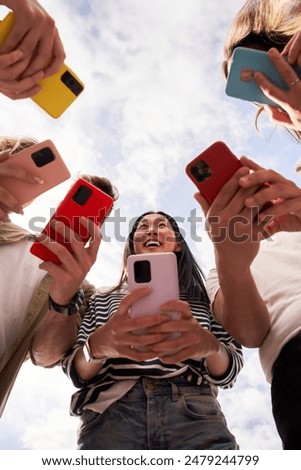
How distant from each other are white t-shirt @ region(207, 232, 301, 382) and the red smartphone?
2.08ft

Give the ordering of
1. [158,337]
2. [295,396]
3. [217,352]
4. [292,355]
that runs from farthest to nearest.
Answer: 1. [217,352]
2. [158,337]
3. [292,355]
4. [295,396]

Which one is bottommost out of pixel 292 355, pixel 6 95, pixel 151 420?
pixel 151 420

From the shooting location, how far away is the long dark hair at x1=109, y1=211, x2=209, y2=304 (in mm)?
2332

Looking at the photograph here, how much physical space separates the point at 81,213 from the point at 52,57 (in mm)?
677

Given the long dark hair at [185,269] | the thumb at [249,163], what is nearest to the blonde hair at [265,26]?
the thumb at [249,163]

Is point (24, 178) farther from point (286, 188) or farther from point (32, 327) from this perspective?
point (286, 188)

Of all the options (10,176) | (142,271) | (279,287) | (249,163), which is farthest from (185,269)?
(10,176)

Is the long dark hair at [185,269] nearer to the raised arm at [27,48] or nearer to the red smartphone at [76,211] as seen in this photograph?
the red smartphone at [76,211]

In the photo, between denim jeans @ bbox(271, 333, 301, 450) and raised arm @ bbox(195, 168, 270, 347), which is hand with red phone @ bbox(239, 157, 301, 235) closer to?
raised arm @ bbox(195, 168, 270, 347)

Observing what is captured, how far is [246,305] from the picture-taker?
5.75 ft

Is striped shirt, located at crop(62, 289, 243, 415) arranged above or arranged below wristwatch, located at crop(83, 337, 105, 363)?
below

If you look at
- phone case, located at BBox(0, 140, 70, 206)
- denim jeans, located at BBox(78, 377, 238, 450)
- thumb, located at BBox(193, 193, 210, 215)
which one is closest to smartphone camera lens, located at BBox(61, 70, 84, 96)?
phone case, located at BBox(0, 140, 70, 206)

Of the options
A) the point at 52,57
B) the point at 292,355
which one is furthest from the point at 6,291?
the point at 292,355

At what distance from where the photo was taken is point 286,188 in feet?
5.27
